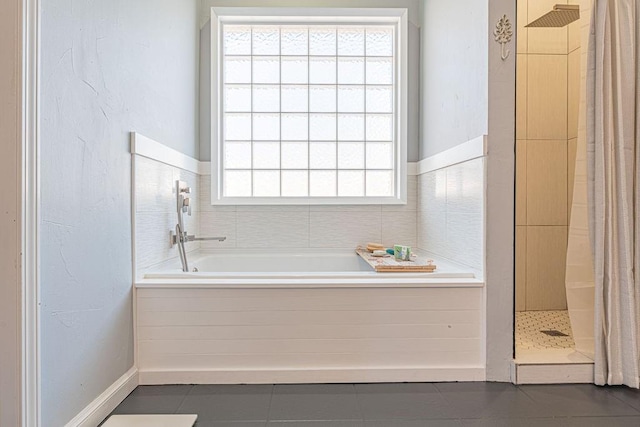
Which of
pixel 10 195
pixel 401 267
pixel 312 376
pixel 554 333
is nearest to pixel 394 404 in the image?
pixel 312 376

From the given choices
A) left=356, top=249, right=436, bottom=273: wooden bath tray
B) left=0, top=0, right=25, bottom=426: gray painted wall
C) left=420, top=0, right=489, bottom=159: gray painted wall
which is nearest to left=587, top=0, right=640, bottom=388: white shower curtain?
left=420, top=0, right=489, bottom=159: gray painted wall

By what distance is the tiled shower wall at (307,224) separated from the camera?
3627 mm

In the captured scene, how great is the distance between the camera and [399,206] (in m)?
3.67

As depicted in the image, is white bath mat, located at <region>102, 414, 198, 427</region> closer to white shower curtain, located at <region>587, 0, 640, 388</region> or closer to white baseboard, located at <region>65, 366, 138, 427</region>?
white baseboard, located at <region>65, 366, 138, 427</region>

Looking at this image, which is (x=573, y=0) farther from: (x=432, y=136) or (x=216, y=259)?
(x=216, y=259)

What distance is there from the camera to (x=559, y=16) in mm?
3064

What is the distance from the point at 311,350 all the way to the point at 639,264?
1.55 m

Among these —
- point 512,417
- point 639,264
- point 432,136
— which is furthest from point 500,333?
point 432,136

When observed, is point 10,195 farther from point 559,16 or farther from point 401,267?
point 559,16

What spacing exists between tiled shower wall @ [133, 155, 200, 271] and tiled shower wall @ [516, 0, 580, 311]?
2.40m

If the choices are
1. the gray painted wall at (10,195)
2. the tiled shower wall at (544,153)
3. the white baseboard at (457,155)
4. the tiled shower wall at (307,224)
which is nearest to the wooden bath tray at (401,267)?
the white baseboard at (457,155)

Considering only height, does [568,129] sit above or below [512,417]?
above

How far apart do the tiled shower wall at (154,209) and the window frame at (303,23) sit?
0.50 m

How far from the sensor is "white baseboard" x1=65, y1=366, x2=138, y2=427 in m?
1.80
